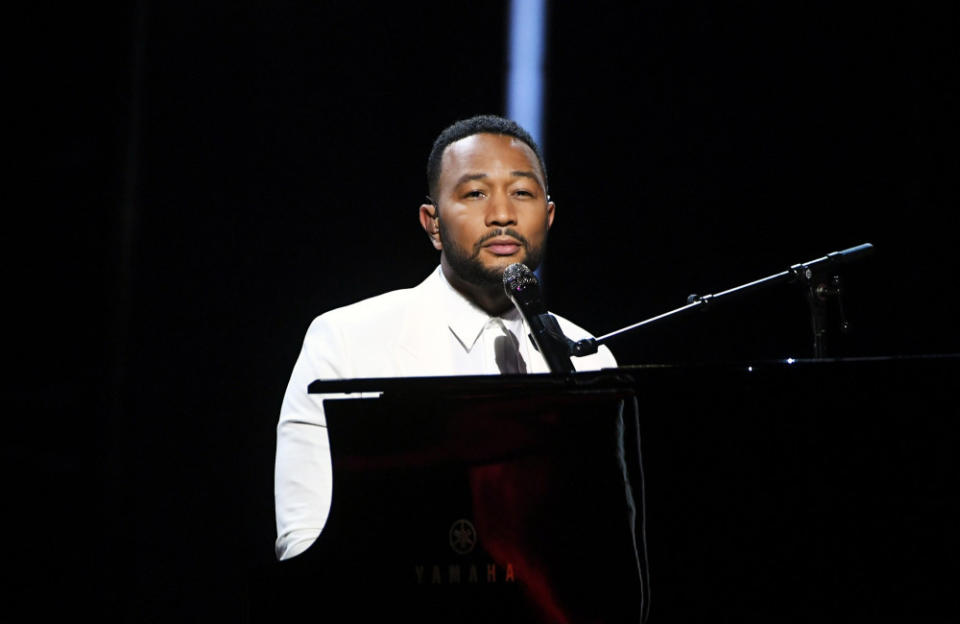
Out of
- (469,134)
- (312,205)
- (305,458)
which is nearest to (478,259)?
(469,134)

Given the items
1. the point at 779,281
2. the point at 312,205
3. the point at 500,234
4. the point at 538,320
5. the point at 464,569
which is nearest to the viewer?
the point at 464,569

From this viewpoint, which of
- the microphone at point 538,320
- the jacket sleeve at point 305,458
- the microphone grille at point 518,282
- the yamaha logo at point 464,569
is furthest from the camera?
the jacket sleeve at point 305,458

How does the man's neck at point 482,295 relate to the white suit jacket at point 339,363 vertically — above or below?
above

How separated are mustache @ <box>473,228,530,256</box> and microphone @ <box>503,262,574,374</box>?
314 mm

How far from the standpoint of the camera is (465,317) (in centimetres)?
241

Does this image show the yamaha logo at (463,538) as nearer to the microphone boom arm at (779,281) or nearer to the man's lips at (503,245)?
the microphone boom arm at (779,281)

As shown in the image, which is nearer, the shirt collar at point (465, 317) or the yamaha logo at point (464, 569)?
the yamaha logo at point (464, 569)

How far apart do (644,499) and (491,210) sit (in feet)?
3.39

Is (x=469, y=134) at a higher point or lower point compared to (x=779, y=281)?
higher

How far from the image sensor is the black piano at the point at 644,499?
1.36 meters

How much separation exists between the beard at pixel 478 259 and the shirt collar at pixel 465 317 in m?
0.08

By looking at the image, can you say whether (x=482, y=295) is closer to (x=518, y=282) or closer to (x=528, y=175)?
(x=528, y=175)

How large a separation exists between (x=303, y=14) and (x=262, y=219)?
0.78m

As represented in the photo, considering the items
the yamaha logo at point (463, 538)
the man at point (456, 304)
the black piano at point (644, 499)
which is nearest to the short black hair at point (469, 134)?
the man at point (456, 304)
